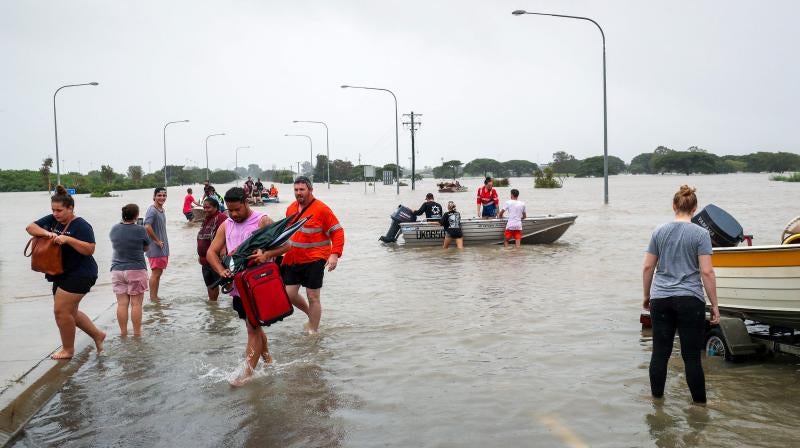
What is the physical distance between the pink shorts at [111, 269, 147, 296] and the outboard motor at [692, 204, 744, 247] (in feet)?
20.5

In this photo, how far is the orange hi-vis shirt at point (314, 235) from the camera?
7.99 meters

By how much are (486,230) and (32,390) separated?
46.1ft

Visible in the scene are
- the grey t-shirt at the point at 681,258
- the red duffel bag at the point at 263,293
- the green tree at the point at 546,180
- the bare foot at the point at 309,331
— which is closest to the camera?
the grey t-shirt at the point at 681,258

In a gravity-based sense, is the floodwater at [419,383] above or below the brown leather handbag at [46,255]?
below

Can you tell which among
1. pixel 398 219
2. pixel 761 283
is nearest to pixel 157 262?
pixel 761 283

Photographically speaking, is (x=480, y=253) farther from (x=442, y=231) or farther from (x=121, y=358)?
(x=121, y=358)

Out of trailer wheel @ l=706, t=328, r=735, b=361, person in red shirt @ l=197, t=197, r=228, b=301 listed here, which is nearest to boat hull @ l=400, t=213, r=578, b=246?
person in red shirt @ l=197, t=197, r=228, b=301

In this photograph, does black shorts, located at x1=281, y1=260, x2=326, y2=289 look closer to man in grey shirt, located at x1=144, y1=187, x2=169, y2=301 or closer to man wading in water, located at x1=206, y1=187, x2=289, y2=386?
man wading in water, located at x1=206, y1=187, x2=289, y2=386

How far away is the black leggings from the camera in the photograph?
538cm

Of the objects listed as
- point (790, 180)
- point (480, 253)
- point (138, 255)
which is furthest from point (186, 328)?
point (790, 180)

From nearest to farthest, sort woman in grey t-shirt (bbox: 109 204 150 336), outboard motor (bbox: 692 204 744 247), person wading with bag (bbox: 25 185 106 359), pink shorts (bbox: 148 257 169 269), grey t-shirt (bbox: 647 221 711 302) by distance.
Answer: grey t-shirt (bbox: 647 221 711 302) → person wading with bag (bbox: 25 185 106 359) → outboard motor (bbox: 692 204 744 247) → woman in grey t-shirt (bbox: 109 204 150 336) → pink shorts (bbox: 148 257 169 269)

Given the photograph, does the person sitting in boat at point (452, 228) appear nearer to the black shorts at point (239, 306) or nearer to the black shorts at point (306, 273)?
the black shorts at point (306, 273)

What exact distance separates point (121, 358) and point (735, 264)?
6.19m

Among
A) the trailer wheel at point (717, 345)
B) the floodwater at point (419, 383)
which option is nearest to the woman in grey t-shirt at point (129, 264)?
the floodwater at point (419, 383)
